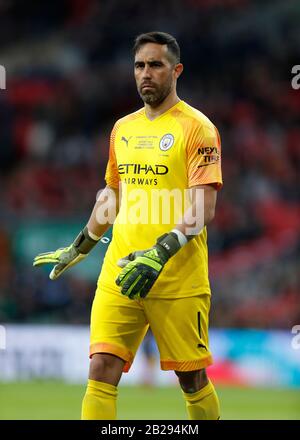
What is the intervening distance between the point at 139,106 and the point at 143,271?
51.2ft

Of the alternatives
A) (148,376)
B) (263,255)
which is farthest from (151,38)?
(263,255)

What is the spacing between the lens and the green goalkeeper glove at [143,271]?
580cm

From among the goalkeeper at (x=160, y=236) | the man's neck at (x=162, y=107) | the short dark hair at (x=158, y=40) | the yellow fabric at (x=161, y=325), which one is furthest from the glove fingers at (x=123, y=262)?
the short dark hair at (x=158, y=40)

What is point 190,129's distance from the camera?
Result: 6.27m

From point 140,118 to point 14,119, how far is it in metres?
15.5

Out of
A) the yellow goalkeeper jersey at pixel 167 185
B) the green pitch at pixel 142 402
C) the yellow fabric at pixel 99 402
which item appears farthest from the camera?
the green pitch at pixel 142 402

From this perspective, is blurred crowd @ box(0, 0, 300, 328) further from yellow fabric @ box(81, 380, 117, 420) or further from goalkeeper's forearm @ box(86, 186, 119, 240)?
yellow fabric @ box(81, 380, 117, 420)

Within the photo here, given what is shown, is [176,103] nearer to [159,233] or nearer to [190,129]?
[190,129]

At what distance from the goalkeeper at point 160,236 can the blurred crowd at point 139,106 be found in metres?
10.6

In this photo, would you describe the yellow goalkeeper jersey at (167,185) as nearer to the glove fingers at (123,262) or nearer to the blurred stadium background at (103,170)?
the glove fingers at (123,262)

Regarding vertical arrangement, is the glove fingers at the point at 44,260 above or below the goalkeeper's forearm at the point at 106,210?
below

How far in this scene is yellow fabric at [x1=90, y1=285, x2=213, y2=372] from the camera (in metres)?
6.27

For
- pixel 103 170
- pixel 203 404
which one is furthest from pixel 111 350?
pixel 103 170

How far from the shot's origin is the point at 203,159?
6191 millimetres
